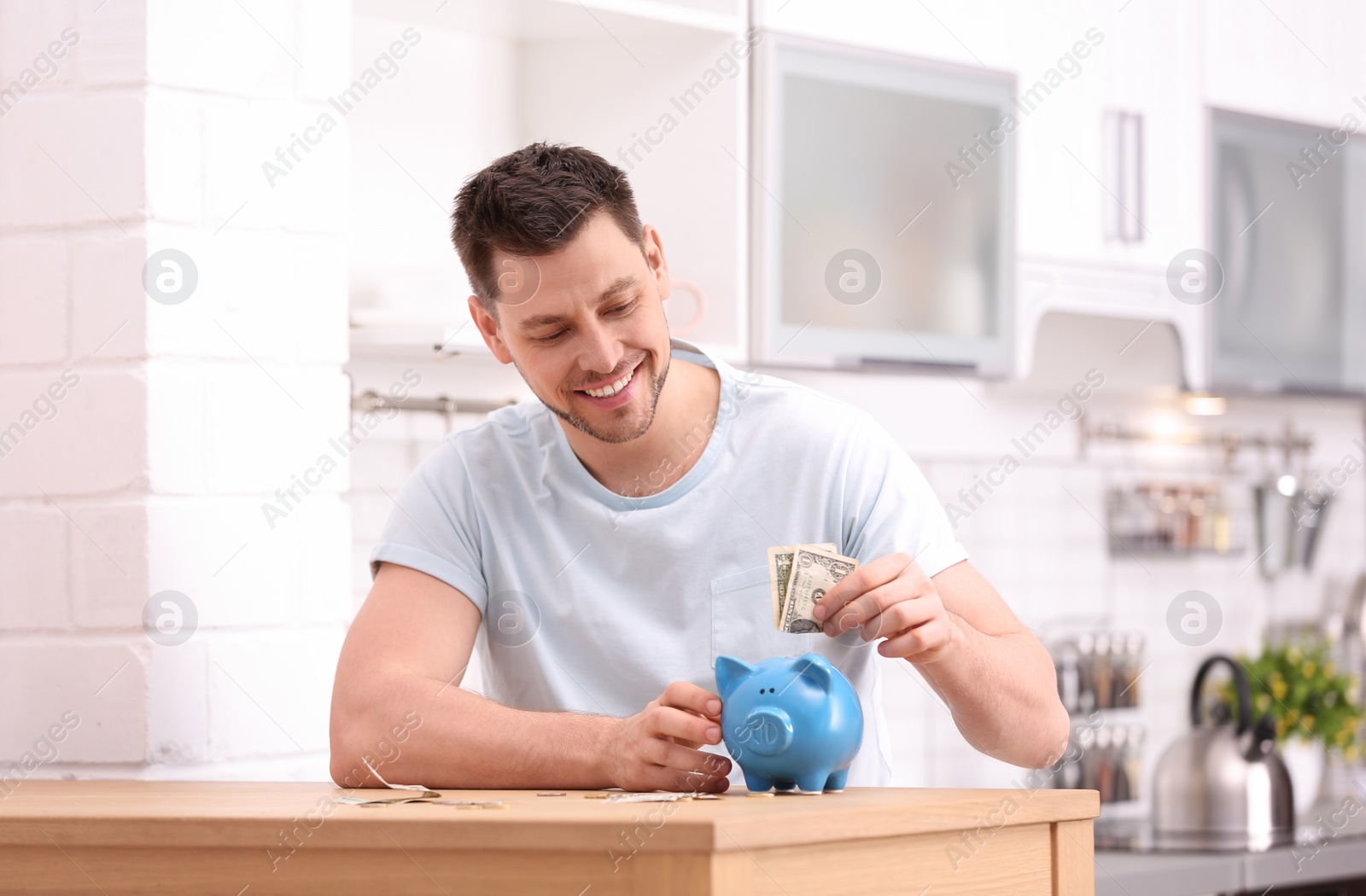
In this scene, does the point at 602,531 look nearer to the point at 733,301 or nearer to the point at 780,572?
the point at 780,572

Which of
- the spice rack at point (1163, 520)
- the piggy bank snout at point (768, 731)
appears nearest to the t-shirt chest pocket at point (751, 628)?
the piggy bank snout at point (768, 731)

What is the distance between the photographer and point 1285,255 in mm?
3152

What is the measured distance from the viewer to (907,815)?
110cm

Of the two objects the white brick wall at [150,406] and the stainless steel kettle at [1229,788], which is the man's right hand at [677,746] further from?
the stainless steel kettle at [1229,788]

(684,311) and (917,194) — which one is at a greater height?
(917,194)

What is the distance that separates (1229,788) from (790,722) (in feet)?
6.71

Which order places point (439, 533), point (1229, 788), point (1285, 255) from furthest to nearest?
point (1285, 255)
point (1229, 788)
point (439, 533)

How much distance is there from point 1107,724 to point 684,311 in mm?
1575

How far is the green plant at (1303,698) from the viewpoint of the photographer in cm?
345

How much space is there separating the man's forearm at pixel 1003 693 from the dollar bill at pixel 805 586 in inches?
5.2

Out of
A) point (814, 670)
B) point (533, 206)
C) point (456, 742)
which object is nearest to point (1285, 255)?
point (533, 206)

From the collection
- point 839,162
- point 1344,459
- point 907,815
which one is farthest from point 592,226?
point 1344,459

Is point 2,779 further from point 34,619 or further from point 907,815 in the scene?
point 907,815

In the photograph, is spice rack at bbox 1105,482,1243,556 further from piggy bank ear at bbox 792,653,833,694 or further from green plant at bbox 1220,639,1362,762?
piggy bank ear at bbox 792,653,833,694
